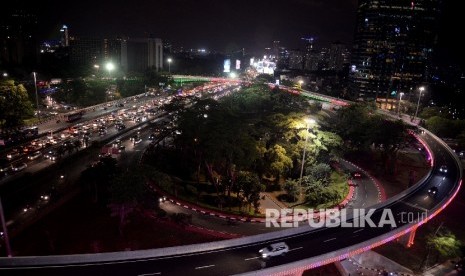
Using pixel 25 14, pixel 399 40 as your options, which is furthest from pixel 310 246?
pixel 399 40

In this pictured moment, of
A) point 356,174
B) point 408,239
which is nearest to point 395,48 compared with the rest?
point 356,174

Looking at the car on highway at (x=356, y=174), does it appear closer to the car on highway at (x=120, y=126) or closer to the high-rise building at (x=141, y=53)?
the car on highway at (x=120, y=126)

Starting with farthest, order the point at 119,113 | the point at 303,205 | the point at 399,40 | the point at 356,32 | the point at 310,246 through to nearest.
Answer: the point at 356,32
the point at 399,40
the point at 119,113
the point at 303,205
the point at 310,246

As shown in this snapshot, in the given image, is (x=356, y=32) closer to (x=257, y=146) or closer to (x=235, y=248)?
(x=257, y=146)

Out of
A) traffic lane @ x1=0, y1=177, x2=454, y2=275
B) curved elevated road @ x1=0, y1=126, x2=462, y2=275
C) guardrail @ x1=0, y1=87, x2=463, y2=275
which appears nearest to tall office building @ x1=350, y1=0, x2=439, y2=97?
curved elevated road @ x1=0, y1=126, x2=462, y2=275

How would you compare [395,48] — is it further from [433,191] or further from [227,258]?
[227,258]

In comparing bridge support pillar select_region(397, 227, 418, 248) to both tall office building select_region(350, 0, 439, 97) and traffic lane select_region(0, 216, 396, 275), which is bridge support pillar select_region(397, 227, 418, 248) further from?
tall office building select_region(350, 0, 439, 97)
